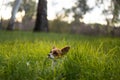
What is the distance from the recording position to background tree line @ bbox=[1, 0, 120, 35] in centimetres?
1710

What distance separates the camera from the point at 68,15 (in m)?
36.7

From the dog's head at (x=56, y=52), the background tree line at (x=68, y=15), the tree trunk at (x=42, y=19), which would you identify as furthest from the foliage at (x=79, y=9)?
the dog's head at (x=56, y=52)

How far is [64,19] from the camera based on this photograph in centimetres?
3669

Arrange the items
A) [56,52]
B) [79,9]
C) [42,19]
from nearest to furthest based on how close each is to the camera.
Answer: [56,52]
[42,19]
[79,9]

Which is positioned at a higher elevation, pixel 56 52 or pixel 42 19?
pixel 42 19

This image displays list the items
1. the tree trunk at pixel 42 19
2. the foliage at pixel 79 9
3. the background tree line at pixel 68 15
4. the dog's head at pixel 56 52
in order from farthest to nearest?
the foliage at pixel 79 9, the tree trunk at pixel 42 19, the background tree line at pixel 68 15, the dog's head at pixel 56 52

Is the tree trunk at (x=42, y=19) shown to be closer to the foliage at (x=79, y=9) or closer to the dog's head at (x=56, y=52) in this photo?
the foliage at (x=79, y=9)

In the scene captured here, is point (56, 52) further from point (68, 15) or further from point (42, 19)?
point (68, 15)

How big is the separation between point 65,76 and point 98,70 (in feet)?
1.78

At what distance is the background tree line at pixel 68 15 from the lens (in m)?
17.1

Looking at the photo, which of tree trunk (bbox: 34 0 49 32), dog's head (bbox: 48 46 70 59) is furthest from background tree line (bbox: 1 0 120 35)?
dog's head (bbox: 48 46 70 59)

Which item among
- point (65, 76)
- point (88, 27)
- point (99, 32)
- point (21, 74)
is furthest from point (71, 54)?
point (88, 27)

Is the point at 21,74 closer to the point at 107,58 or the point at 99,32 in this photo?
the point at 107,58

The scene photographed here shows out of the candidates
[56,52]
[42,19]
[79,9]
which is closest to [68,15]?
[79,9]
